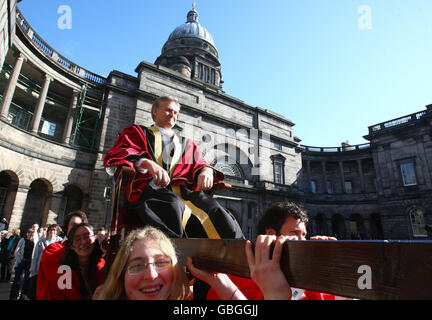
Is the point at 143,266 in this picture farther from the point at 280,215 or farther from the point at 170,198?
the point at 280,215

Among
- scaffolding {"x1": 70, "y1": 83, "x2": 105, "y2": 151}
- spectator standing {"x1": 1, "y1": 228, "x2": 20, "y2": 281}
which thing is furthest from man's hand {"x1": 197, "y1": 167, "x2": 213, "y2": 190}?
scaffolding {"x1": 70, "y1": 83, "x2": 105, "y2": 151}

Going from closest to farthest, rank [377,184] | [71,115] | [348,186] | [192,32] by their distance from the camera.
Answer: [71,115]
[377,184]
[348,186]
[192,32]

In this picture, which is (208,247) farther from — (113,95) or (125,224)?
(113,95)

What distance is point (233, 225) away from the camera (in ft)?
7.77

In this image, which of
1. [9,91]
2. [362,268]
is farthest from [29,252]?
[9,91]

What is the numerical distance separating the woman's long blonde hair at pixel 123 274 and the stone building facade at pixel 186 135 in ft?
39.1

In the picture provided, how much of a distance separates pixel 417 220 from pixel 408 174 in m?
4.31

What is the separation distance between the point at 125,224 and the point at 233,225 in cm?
105

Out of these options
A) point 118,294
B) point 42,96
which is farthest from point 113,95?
point 118,294

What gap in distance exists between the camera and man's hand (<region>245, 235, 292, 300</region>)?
36.5 inches

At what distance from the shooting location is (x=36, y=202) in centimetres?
1446

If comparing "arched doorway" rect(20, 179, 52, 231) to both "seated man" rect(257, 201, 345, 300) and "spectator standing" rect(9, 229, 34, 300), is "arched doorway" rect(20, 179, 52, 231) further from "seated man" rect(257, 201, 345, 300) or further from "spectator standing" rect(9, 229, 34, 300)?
"seated man" rect(257, 201, 345, 300)

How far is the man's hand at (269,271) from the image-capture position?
3.04 feet
